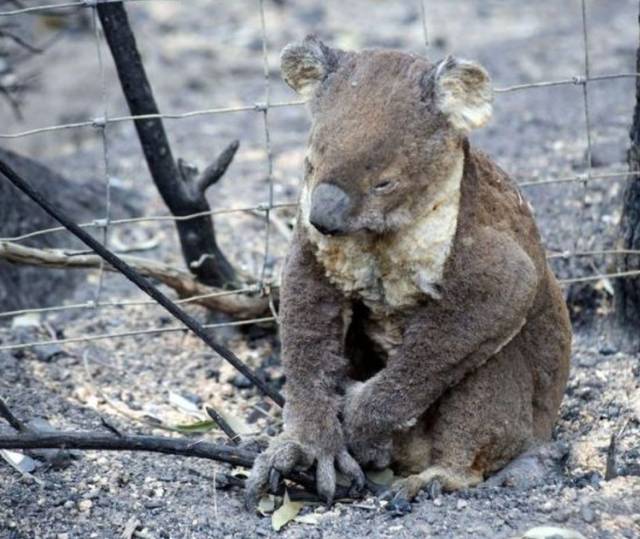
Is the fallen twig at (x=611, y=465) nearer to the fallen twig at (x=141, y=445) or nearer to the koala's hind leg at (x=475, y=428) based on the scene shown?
the koala's hind leg at (x=475, y=428)

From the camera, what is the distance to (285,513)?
4.26m

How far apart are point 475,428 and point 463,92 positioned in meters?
1.22

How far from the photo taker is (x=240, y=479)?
14.6 feet

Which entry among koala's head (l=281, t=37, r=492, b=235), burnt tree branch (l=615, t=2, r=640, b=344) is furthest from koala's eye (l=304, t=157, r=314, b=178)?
burnt tree branch (l=615, t=2, r=640, b=344)

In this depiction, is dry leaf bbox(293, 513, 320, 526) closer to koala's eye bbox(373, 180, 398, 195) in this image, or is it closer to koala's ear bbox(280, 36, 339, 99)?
koala's eye bbox(373, 180, 398, 195)

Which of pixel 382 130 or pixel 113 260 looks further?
pixel 113 260

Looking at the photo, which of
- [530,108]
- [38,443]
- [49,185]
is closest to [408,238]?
[38,443]

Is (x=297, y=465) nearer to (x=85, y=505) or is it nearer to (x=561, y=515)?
(x=85, y=505)

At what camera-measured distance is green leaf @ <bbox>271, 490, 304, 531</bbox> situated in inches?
165

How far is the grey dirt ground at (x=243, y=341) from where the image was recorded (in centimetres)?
420

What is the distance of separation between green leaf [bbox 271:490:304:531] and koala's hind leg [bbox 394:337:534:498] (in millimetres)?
362

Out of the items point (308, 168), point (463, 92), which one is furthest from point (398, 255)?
point (463, 92)

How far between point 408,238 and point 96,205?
3.68m

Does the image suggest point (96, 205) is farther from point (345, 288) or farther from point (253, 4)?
point (253, 4)
